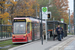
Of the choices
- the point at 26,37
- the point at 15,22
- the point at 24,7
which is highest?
the point at 24,7

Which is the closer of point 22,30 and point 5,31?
point 22,30

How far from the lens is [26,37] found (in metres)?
20.9

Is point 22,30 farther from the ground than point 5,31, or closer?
farther from the ground

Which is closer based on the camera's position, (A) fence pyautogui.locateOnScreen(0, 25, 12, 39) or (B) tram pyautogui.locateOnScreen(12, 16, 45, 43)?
(B) tram pyautogui.locateOnScreen(12, 16, 45, 43)

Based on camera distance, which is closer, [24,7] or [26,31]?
[26,31]

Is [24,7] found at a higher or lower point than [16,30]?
higher

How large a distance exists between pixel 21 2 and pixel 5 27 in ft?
45.1

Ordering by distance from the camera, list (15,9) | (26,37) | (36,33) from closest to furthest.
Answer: (26,37) → (36,33) → (15,9)

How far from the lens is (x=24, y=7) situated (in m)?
44.1

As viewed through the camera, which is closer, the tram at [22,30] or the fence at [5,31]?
the tram at [22,30]

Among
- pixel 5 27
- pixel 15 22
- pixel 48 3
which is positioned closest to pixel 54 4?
pixel 48 3

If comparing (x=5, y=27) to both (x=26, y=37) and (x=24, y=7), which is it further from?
(x=24, y=7)

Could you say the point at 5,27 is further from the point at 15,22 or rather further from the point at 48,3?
the point at 48,3

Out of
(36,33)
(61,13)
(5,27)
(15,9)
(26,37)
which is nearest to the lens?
(26,37)
